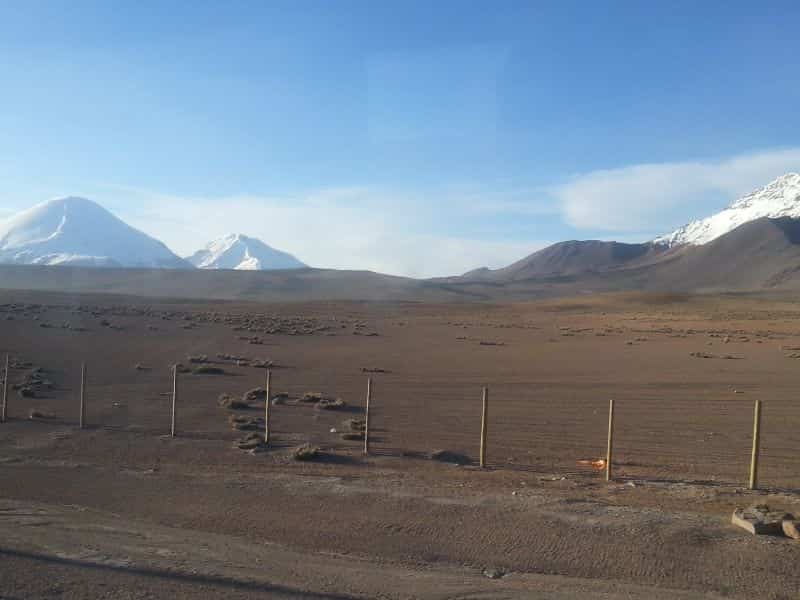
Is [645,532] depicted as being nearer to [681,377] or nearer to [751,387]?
[751,387]

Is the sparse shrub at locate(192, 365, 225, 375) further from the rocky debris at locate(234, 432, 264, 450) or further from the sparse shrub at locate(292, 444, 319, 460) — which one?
the sparse shrub at locate(292, 444, 319, 460)

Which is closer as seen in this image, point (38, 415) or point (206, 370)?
point (38, 415)

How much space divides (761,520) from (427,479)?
5402mm

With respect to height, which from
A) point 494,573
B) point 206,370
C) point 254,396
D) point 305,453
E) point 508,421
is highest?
point 494,573

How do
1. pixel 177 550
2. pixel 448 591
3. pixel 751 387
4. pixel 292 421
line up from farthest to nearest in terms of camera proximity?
Result: 1. pixel 751 387
2. pixel 292 421
3. pixel 177 550
4. pixel 448 591

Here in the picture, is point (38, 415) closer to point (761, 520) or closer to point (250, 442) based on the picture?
point (250, 442)

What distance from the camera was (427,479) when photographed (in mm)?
12789

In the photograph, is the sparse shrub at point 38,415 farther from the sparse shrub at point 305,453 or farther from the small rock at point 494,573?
the small rock at point 494,573

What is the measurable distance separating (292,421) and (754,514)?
41.1ft

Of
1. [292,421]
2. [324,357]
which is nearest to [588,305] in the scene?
[324,357]

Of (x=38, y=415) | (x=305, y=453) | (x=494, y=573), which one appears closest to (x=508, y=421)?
(x=305, y=453)

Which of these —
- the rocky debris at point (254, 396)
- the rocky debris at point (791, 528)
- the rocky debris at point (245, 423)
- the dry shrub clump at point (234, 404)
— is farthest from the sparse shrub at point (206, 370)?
the rocky debris at point (791, 528)

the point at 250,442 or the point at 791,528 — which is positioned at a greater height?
the point at 791,528

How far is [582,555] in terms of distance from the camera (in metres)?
8.62
